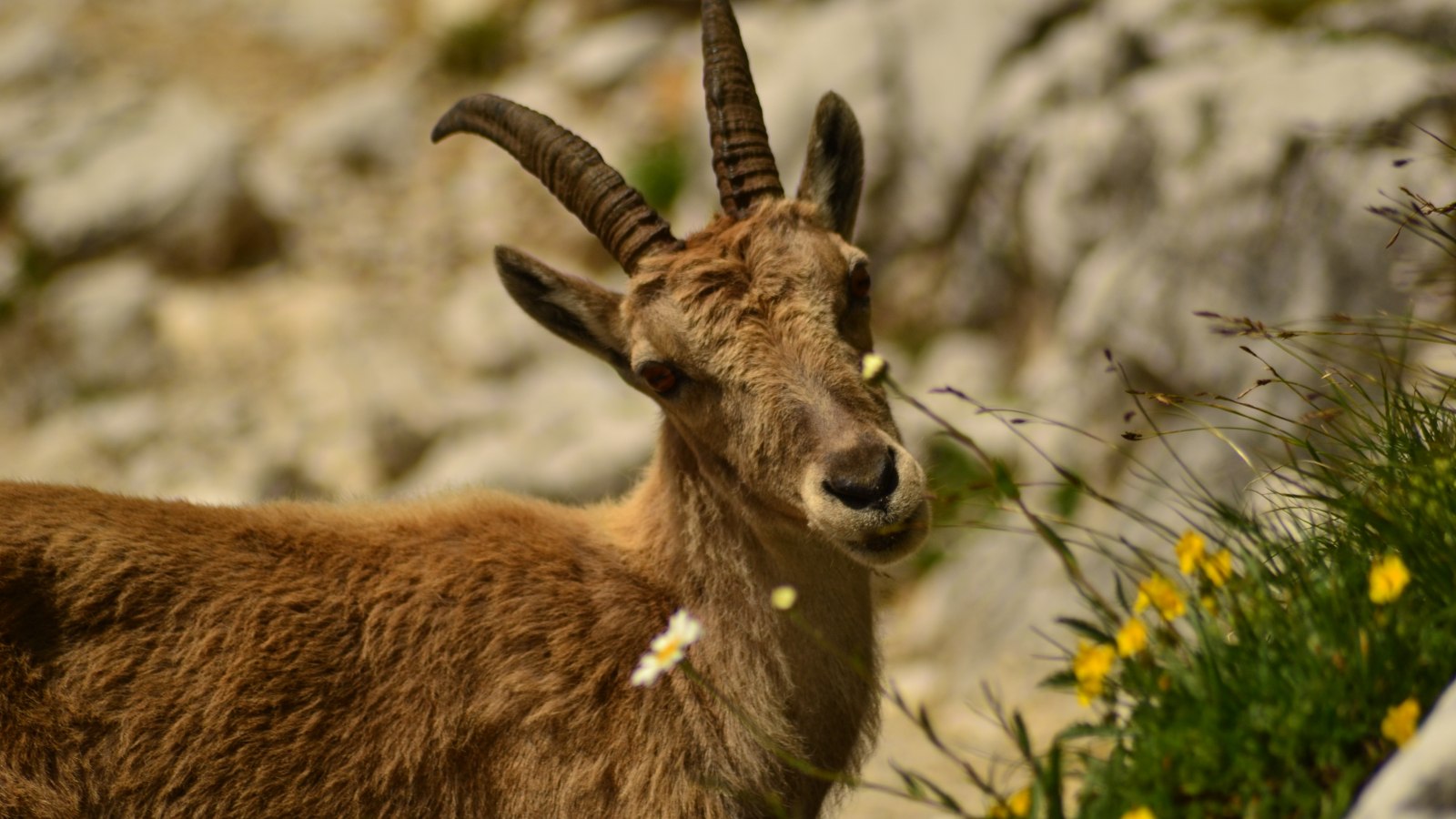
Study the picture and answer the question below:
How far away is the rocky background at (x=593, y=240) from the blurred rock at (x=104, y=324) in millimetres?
50

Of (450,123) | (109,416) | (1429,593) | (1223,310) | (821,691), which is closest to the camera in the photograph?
(1429,593)

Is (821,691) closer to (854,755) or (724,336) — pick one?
(854,755)

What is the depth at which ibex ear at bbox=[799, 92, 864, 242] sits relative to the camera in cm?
516

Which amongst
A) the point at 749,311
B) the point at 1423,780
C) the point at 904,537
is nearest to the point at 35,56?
the point at 749,311

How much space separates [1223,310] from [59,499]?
27.9 ft

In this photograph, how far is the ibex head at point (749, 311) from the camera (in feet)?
13.3

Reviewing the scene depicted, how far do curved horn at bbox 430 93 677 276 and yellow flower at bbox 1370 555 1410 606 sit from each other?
9.70 ft

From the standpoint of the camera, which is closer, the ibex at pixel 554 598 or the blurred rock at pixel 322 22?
the ibex at pixel 554 598

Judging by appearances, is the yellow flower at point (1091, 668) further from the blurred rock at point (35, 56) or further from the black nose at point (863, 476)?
the blurred rock at point (35, 56)

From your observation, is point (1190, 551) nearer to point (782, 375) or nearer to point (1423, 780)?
point (1423, 780)

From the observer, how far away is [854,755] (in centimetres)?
473

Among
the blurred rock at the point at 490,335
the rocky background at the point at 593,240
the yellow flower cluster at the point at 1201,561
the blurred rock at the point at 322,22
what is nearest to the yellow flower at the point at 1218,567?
the yellow flower cluster at the point at 1201,561

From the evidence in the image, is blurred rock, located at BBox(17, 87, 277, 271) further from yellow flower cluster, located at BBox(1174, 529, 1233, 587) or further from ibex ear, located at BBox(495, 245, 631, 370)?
yellow flower cluster, located at BBox(1174, 529, 1233, 587)

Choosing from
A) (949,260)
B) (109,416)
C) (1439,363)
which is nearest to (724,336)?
(1439,363)
